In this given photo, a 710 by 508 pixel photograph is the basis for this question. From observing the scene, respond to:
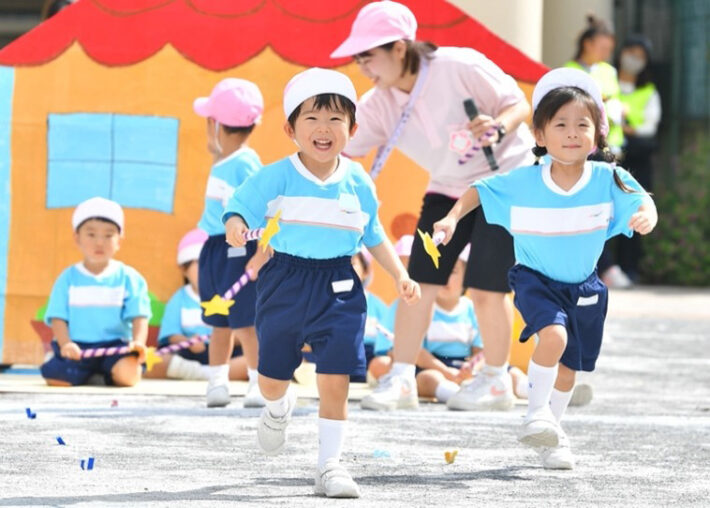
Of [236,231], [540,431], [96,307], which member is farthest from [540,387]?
[96,307]

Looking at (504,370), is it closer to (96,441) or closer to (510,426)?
(510,426)

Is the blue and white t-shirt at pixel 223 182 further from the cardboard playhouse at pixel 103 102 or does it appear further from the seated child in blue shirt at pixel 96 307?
the cardboard playhouse at pixel 103 102

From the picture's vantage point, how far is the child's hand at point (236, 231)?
5555mm

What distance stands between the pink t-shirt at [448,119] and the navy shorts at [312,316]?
198cm

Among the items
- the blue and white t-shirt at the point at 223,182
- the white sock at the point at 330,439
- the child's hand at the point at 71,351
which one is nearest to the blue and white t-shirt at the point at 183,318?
the child's hand at the point at 71,351

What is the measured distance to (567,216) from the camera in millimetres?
6074

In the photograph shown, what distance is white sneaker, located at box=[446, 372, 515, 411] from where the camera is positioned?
7.62m

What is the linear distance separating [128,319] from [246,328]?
3.80 ft

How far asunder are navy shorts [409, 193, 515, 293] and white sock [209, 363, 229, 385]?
1.00m

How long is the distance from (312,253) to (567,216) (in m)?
1.02

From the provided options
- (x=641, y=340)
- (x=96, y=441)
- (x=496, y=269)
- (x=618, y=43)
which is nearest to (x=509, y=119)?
(x=496, y=269)

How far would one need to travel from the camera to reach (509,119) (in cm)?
735

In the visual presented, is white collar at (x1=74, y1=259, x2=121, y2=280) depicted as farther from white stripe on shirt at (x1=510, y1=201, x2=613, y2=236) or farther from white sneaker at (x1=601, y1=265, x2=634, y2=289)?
white sneaker at (x1=601, y1=265, x2=634, y2=289)

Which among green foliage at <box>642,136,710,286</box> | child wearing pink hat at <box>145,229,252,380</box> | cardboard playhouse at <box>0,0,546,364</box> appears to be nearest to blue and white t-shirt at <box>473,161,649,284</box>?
cardboard playhouse at <box>0,0,546,364</box>
